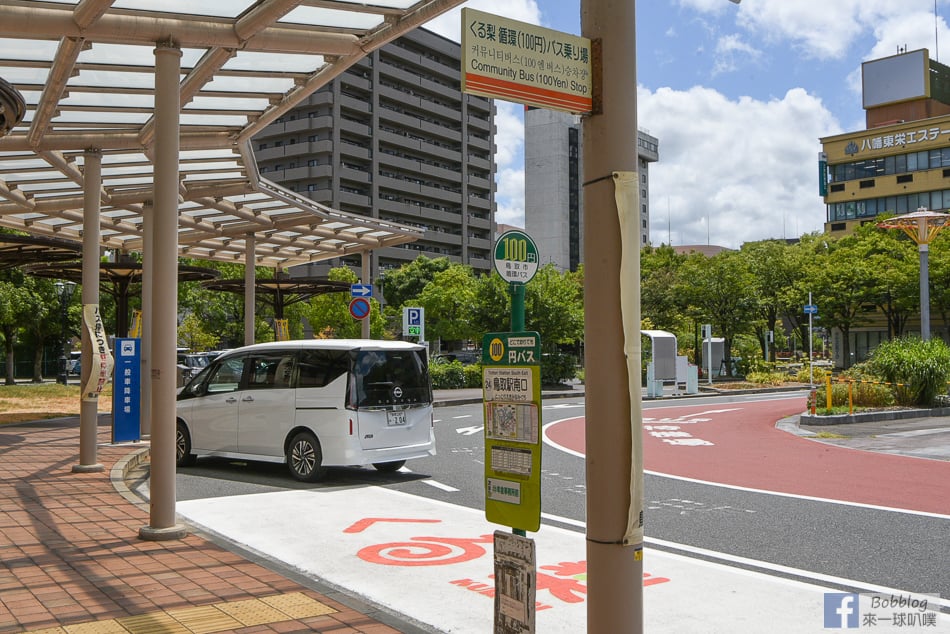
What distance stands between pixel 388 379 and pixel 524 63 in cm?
851

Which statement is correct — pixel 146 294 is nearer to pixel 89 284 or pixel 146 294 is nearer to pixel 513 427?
pixel 89 284

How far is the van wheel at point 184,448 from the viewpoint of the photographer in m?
13.2

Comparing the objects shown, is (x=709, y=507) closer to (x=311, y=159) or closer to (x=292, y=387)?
(x=292, y=387)

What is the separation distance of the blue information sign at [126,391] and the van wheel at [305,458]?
4492 mm

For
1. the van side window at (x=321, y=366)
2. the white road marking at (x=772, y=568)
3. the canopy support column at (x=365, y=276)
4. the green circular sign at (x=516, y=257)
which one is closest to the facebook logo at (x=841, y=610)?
the white road marking at (x=772, y=568)

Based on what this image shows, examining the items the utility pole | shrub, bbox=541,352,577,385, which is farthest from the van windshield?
shrub, bbox=541,352,577,385

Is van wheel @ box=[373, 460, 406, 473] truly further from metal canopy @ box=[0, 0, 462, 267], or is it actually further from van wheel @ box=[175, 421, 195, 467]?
metal canopy @ box=[0, 0, 462, 267]

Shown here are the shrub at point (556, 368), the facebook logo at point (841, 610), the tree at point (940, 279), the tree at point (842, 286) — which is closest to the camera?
the facebook logo at point (841, 610)

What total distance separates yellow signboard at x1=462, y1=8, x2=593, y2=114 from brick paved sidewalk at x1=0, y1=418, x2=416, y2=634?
11.0 feet

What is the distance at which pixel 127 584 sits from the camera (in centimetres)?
620

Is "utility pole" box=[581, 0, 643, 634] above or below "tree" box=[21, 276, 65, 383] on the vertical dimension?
below

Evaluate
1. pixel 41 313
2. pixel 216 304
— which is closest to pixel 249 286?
pixel 41 313

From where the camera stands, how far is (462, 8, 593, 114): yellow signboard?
342 cm

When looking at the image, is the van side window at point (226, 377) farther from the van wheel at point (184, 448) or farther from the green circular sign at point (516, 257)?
the green circular sign at point (516, 257)
